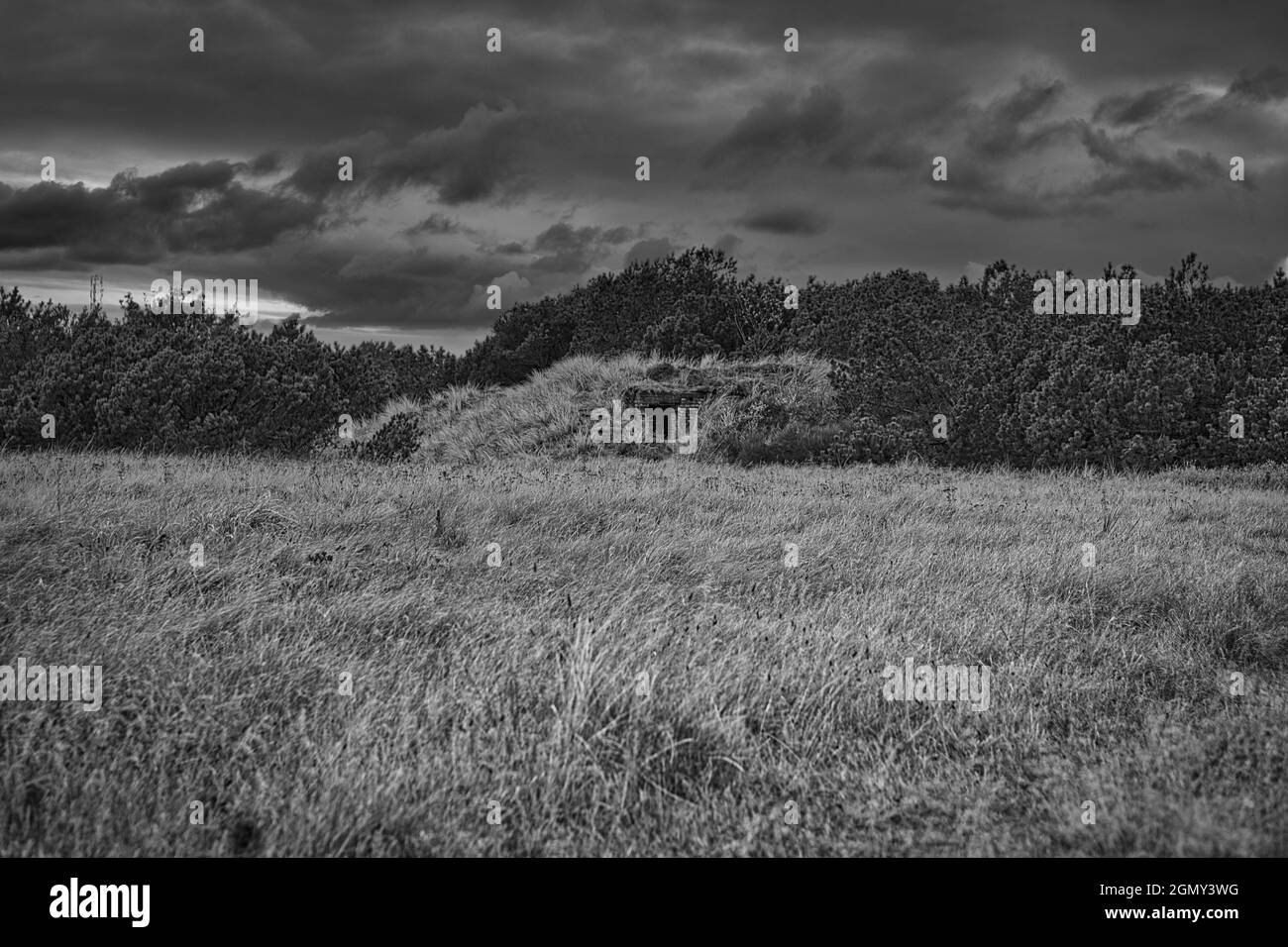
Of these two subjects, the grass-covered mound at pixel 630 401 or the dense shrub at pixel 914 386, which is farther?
the grass-covered mound at pixel 630 401

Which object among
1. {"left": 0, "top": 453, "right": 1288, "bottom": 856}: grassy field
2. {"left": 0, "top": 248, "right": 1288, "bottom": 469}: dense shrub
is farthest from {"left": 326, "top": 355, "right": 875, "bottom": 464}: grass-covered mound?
{"left": 0, "top": 453, "right": 1288, "bottom": 856}: grassy field

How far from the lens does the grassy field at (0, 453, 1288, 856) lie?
3.76 meters

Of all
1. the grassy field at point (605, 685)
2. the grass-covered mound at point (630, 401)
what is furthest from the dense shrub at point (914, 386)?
the grassy field at point (605, 685)

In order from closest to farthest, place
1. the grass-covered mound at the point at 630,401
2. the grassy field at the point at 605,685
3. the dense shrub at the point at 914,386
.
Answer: the grassy field at the point at 605,685 → the dense shrub at the point at 914,386 → the grass-covered mound at the point at 630,401

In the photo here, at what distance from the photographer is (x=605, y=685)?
15.8ft

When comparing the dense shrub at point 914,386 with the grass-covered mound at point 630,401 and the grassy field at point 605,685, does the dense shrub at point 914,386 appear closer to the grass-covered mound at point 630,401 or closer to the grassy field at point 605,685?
the grass-covered mound at point 630,401

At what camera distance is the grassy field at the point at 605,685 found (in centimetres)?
376

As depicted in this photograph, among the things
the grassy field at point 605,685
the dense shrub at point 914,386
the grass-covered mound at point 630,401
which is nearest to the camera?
the grassy field at point 605,685

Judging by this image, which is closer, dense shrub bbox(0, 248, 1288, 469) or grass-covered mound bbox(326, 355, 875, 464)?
dense shrub bbox(0, 248, 1288, 469)

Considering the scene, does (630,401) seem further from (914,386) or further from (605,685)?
(605,685)

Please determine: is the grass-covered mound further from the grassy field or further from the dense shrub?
the grassy field

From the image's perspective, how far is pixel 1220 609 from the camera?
7402mm

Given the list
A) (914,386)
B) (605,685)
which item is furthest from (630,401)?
(605,685)

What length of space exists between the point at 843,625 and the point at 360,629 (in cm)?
352
